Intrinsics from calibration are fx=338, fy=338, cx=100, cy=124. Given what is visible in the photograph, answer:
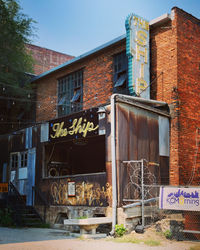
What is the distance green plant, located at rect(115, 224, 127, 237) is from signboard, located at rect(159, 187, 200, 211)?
6.05 ft

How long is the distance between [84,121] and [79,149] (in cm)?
546

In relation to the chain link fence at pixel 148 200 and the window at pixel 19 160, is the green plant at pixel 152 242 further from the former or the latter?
the window at pixel 19 160

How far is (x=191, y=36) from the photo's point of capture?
15.9 meters

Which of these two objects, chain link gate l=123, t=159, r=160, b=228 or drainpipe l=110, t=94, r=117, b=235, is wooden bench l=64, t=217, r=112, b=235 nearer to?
drainpipe l=110, t=94, r=117, b=235

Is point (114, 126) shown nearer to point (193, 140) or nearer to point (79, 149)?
point (193, 140)

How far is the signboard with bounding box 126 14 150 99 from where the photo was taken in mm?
14570

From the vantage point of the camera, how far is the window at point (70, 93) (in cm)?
1919

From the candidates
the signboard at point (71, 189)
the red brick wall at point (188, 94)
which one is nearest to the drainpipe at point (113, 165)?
the signboard at point (71, 189)

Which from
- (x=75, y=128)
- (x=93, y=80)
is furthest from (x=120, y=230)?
(x=93, y=80)

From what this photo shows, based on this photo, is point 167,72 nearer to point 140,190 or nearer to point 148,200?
point 140,190

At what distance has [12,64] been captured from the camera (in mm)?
22234

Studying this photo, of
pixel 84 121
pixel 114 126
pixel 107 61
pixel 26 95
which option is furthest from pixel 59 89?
pixel 114 126

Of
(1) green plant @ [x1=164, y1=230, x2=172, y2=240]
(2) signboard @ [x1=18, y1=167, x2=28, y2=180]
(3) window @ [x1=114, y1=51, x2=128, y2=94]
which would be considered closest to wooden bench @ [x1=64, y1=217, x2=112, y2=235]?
(1) green plant @ [x1=164, y1=230, x2=172, y2=240]

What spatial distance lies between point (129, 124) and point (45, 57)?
→ 2298 cm
